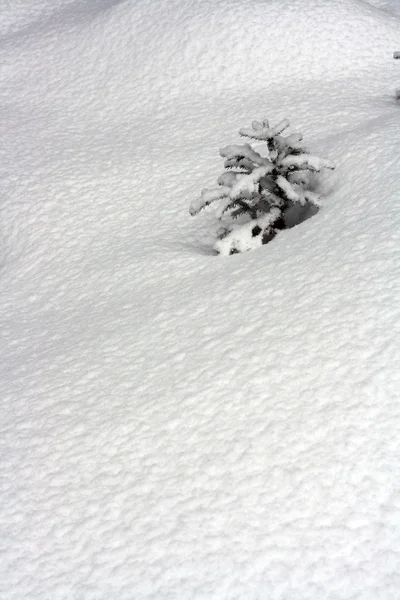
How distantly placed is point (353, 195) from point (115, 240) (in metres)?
1.26

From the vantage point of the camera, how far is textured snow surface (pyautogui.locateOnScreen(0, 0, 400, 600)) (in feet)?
5.76

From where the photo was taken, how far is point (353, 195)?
9.76 feet

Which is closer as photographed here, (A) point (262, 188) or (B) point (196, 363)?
(B) point (196, 363)

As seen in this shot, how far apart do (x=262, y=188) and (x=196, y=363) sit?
45.7 inches

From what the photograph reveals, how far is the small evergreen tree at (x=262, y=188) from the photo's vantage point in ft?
10.1

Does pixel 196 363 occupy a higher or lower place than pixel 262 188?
lower

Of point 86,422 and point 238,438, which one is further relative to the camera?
point 86,422

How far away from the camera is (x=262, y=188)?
3227 mm

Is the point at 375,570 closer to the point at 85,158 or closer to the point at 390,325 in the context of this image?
the point at 390,325

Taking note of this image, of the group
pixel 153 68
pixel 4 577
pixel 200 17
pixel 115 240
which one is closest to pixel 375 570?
pixel 4 577

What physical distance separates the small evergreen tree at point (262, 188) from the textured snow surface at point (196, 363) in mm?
144

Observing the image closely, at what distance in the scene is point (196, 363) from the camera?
2383 mm

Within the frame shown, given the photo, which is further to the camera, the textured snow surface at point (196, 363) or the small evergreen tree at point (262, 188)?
the small evergreen tree at point (262, 188)

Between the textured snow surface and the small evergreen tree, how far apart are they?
5.7 inches
